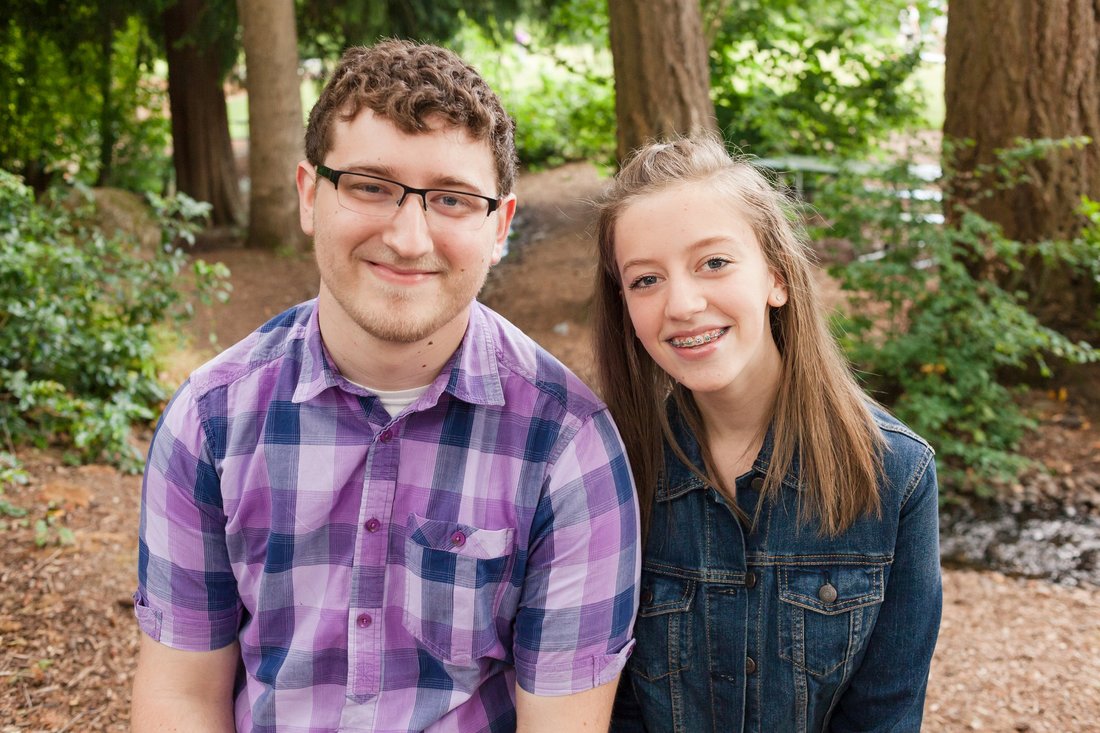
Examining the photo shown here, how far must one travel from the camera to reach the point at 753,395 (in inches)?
86.9

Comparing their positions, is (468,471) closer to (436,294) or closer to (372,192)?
(436,294)

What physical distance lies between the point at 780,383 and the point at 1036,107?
14.0ft

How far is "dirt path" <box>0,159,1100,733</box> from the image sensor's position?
305 cm

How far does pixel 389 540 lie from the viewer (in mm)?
2029

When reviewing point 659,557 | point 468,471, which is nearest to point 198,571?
point 468,471

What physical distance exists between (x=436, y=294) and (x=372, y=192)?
24 cm

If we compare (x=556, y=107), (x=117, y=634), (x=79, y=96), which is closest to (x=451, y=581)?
(x=117, y=634)

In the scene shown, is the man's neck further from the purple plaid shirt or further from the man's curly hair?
the man's curly hair

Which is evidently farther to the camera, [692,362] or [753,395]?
[753,395]

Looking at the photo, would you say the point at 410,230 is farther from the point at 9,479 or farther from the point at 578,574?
the point at 9,479

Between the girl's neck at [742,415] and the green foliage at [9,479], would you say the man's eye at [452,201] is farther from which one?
the green foliage at [9,479]

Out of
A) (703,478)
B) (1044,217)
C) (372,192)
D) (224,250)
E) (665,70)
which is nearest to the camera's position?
(372,192)

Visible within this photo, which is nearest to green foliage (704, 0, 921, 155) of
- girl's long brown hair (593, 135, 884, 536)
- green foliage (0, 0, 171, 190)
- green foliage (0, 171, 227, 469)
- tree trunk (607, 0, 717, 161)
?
tree trunk (607, 0, 717, 161)

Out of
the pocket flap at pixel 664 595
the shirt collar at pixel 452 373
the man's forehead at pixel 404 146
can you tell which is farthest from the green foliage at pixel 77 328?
the pocket flap at pixel 664 595
